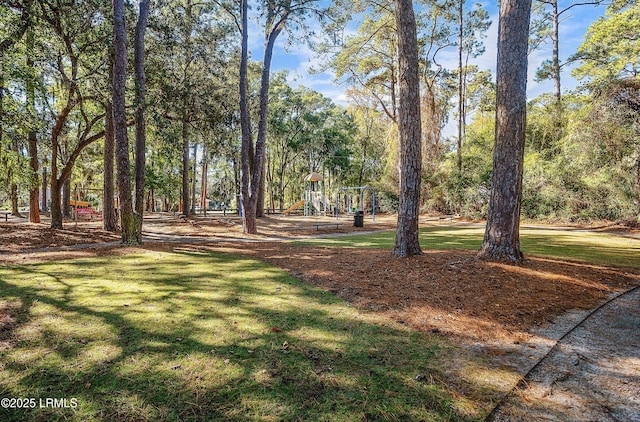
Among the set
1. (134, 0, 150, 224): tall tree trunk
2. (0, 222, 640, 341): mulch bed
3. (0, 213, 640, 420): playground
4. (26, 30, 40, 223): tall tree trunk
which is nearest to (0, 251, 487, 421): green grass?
(0, 213, 640, 420): playground

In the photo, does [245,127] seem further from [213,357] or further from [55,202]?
[213,357]

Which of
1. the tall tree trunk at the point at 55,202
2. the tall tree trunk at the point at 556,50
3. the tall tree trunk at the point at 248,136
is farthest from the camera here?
the tall tree trunk at the point at 556,50

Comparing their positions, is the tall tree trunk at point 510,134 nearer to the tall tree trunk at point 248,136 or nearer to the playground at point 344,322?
the playground at point 344,322

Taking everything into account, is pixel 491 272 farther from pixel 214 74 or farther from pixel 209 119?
pixel 214 74

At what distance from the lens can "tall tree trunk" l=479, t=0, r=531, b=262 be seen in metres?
5.24

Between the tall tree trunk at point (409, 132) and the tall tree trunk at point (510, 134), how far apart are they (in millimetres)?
1285

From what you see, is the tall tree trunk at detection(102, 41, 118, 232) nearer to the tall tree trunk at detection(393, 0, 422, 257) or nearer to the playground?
the playground

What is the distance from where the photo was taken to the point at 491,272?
4789 mm

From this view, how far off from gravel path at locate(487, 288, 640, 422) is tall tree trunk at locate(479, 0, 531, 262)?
200 centimetres

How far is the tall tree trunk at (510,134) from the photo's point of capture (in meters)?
5.24

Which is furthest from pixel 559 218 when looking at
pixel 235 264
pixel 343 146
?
pixel 343 146

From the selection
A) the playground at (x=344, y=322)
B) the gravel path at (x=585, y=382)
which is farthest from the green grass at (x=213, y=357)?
the gravel path at (x=585, y=382)

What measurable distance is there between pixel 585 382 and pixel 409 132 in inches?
180

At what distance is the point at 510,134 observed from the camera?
17.3 ft
